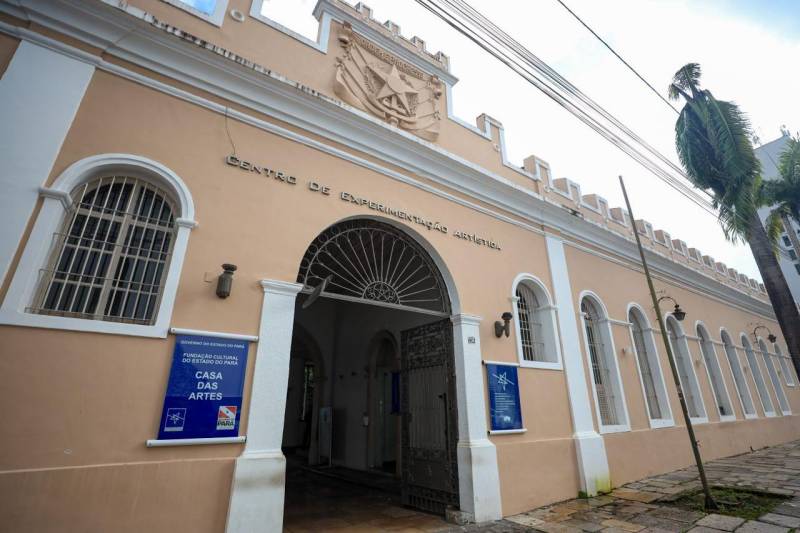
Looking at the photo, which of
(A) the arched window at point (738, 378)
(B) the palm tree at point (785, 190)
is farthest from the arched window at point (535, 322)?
(B) the palm tree at point (785, 190)

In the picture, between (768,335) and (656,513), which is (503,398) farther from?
(768,335)

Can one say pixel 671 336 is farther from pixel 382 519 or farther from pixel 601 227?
pixel 382 519

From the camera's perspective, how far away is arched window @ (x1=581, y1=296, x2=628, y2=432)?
7.68 m

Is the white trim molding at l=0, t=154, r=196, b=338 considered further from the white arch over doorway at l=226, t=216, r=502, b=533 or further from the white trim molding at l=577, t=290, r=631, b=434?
the white trim molding at l=577, t=290, r=631, b=434

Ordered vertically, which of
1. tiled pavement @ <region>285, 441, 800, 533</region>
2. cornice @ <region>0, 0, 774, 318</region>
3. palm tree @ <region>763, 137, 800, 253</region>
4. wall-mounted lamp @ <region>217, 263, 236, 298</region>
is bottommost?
tiled pavement @ <region>285, 441, 800, 533</region>

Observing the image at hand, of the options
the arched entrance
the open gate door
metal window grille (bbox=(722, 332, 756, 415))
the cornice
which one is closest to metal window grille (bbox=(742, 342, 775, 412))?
metal window grille (bbox=(722, 332, 756, 415))

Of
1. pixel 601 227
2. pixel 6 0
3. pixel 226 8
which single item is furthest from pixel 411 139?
pixel 601 227

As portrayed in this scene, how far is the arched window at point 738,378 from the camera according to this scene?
1209 centimetres

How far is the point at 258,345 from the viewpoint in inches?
159

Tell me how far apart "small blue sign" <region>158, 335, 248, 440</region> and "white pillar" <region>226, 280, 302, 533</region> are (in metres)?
0.19

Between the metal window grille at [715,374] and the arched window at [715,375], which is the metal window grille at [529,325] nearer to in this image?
the arched window at [715,375]

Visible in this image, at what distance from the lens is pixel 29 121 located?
349cm

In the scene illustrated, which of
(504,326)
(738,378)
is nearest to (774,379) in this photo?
(738,378)

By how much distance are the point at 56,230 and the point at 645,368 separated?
10.9 meters
